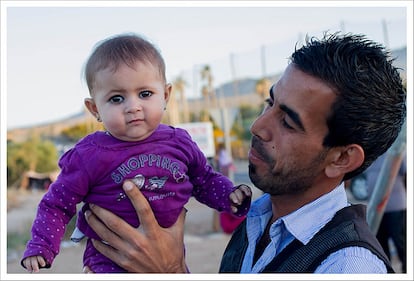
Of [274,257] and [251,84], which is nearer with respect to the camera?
[274,257]

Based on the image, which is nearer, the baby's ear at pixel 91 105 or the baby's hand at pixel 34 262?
the baby's hand at pixel 34 262

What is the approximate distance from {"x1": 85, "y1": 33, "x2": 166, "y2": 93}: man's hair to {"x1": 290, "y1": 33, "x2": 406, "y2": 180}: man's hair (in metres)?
0.49

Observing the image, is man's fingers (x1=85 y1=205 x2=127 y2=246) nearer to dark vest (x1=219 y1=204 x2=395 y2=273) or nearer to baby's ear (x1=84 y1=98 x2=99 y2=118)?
baby's ear (x1=84 y1=98 x2=99 y2=118)

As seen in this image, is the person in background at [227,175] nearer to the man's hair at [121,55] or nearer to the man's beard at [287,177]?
Result: the man's hair at [121,55]

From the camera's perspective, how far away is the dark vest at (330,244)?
159cm

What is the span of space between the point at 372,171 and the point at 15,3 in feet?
15.0

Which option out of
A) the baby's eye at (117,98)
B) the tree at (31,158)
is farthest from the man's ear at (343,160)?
the tree at (31,158)

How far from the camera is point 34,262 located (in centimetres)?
189

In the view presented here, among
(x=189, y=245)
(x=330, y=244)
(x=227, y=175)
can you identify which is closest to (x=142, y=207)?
(x=330, y=244)

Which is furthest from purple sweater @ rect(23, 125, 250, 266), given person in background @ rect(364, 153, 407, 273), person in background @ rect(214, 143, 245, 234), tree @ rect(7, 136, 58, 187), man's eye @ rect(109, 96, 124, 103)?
tree @ rect(7, 136, 58, 187)

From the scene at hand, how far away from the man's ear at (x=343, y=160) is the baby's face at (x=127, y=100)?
1.95 ft

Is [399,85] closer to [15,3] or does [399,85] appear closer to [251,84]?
[15,3]

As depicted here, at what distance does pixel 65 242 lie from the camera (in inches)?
352

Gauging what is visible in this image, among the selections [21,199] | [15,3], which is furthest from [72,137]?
[15,3]
